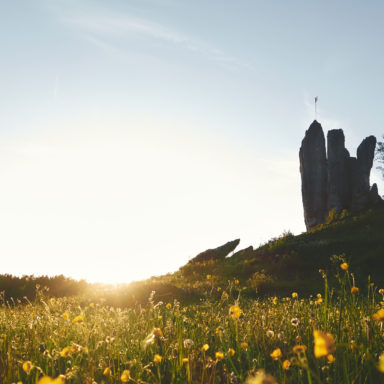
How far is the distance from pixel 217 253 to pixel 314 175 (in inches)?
699

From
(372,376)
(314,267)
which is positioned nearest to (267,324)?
(372,376)

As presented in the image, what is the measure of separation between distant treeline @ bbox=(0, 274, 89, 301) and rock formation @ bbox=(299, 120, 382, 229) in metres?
26.1

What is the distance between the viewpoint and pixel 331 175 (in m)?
36.0

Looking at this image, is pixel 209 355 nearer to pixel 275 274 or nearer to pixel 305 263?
pixel 275 274

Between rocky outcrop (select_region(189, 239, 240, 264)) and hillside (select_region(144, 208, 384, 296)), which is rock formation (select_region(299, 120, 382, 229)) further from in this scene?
rocky outcrop (select_region(189, 239, 240, 264))

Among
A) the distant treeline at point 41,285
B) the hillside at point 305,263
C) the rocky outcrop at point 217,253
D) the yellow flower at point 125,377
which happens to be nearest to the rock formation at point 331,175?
the hillside at point 305,263

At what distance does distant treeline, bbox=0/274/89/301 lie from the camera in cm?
1575

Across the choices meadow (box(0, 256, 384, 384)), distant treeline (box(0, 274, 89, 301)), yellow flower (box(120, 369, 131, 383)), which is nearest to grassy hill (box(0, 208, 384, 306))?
distant treeline (box(0, 274, 89, 301))

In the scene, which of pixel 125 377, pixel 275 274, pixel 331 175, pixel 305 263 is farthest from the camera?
pixel 331 175

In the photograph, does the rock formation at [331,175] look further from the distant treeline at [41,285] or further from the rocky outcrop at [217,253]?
the distant treeline at [41,285]

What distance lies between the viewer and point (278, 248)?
67.7 feet

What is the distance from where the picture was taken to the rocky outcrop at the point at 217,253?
1103 inches

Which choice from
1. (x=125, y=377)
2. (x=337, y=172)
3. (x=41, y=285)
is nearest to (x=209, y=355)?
(x=125, y=377)

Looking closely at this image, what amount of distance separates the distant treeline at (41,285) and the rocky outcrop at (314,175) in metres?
28.2
